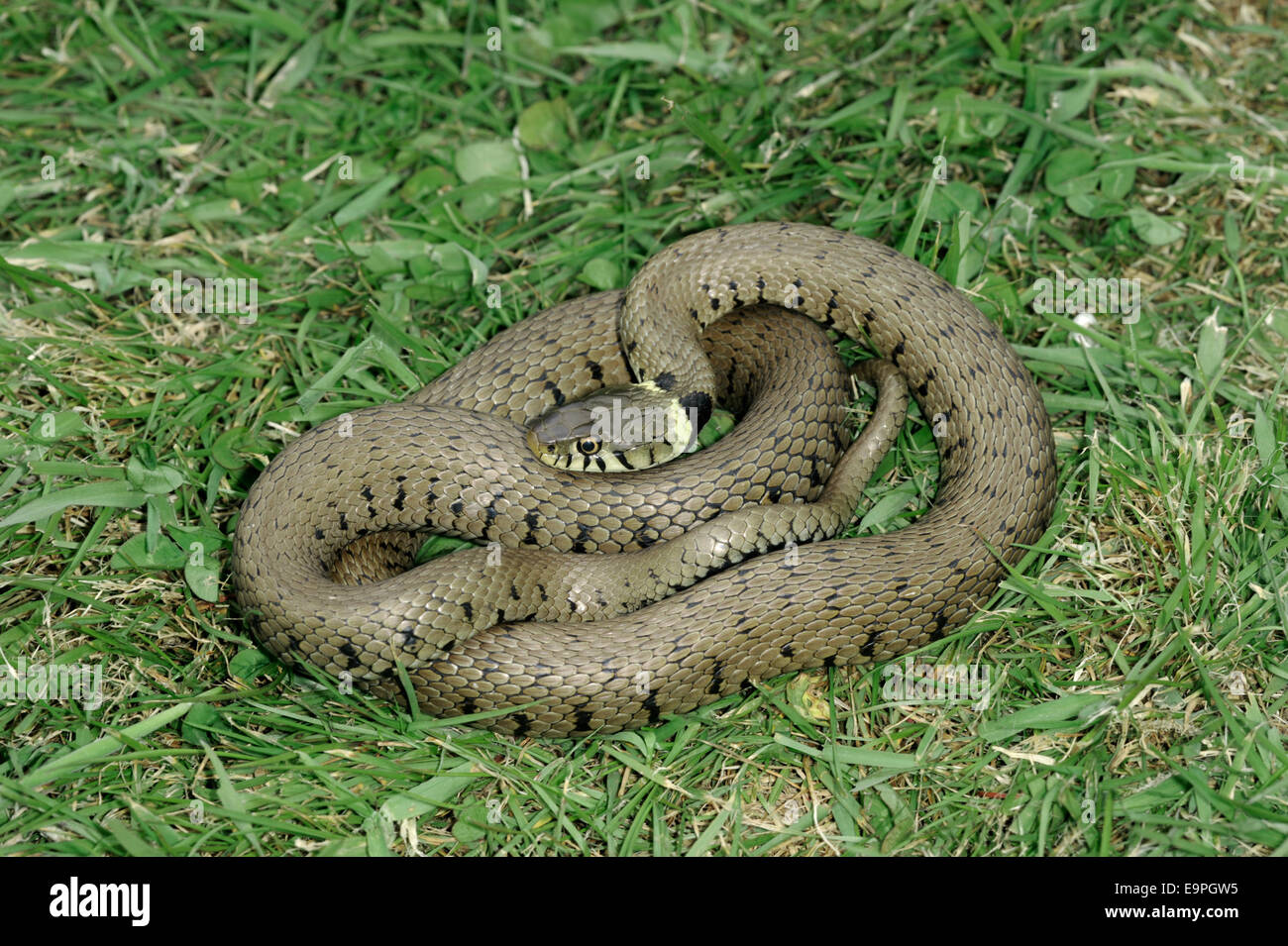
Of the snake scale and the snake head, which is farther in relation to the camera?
the snake head

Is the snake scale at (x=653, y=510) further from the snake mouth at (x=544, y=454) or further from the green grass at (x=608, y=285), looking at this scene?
the green grass at (x=608, y=285)

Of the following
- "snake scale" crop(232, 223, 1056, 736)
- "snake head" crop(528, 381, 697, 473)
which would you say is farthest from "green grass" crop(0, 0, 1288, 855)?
"snake head" crop(528, 381, 697, 473)

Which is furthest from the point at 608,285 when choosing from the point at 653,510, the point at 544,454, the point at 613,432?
the point at 653,510

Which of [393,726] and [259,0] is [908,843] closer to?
[393,726]

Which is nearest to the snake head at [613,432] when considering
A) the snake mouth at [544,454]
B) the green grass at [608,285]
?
the snake mouth at [544,454]

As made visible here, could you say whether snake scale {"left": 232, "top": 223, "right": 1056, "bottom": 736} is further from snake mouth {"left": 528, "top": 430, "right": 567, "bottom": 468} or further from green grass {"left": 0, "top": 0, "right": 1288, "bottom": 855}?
green grass {"left": 0, "top": 0, "right": 1288, "bottom": 855}

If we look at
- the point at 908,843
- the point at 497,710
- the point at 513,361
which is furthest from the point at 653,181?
the point at 908,843
